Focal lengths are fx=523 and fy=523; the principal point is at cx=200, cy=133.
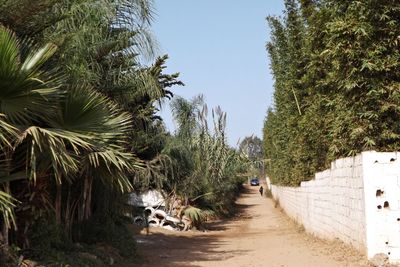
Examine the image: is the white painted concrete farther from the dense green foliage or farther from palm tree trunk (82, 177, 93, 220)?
palm tree trunk (82, 177, 93, 220)

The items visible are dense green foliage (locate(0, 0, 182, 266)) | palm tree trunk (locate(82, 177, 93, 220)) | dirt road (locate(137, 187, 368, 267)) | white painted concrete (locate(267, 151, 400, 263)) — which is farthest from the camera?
dirt road (locate(137, 187, 368, 267))

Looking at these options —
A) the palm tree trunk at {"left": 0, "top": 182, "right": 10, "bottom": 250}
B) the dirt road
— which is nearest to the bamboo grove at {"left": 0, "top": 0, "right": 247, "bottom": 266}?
the palm tree trunk at {"left": 0, "top": 182, "right": 10, "bottom": 250}

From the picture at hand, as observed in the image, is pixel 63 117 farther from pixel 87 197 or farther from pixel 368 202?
pixel 368 202

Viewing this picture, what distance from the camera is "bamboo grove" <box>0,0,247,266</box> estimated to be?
6645 millimetres

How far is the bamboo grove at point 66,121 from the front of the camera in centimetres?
664

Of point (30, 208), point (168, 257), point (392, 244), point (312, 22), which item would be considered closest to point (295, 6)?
point (312, 22)

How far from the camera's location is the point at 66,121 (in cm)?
763

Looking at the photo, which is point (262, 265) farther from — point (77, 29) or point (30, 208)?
point (77, 29)

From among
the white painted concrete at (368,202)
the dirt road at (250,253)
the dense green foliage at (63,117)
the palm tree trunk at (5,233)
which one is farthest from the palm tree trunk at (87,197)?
the white painted concrete at (368,202)

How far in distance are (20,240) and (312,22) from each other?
9.23 metres

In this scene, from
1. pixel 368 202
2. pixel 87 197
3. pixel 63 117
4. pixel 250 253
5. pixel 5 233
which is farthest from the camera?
pixel 250 253

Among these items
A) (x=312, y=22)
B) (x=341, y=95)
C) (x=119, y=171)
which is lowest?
(x=119, y=171)

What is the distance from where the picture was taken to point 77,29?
9.92 m

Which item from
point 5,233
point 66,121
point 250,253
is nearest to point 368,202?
point 250,253
